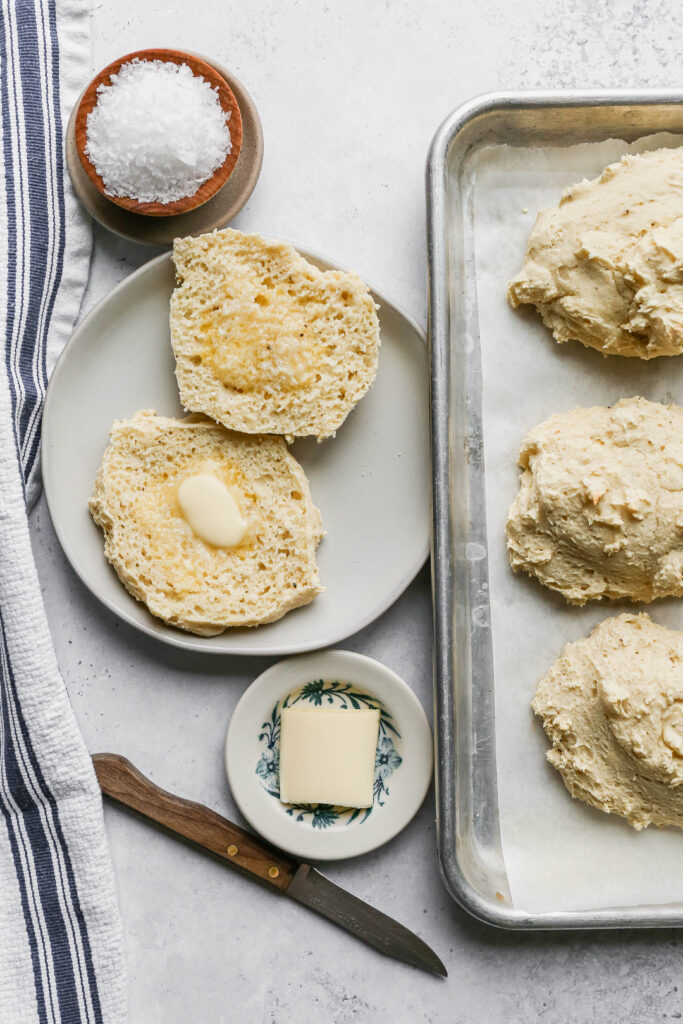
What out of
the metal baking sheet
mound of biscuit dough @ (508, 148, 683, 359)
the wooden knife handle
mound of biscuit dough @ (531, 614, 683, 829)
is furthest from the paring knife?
mound of biscuit dough @ (508, 148, 683, 359)

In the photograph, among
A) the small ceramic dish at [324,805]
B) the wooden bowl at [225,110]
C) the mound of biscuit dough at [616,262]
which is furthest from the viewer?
the small ceramic dish at [324,805]

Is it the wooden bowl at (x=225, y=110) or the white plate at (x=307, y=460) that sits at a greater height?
the wooden bowl at (x=225, y=110)

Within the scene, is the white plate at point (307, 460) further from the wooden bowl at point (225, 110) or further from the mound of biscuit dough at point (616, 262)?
the mound of biscuit dough at point (616, 262)

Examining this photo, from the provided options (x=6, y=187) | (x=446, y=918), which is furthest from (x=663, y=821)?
(x=6, y=187)

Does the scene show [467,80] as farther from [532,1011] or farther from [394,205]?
[532,1011]

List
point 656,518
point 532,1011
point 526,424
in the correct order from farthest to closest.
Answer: point 532,1011 → point 526,424 → point 656,518

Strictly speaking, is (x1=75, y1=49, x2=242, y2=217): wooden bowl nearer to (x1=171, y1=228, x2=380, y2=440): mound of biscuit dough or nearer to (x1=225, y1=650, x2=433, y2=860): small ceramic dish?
(x1=171, y1=228, x2=380, y2=440): mound of biscuit dough

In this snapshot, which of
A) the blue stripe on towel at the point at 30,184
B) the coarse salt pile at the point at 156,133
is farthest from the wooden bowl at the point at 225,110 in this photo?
the blue stripe on towel at the point at 30,184
